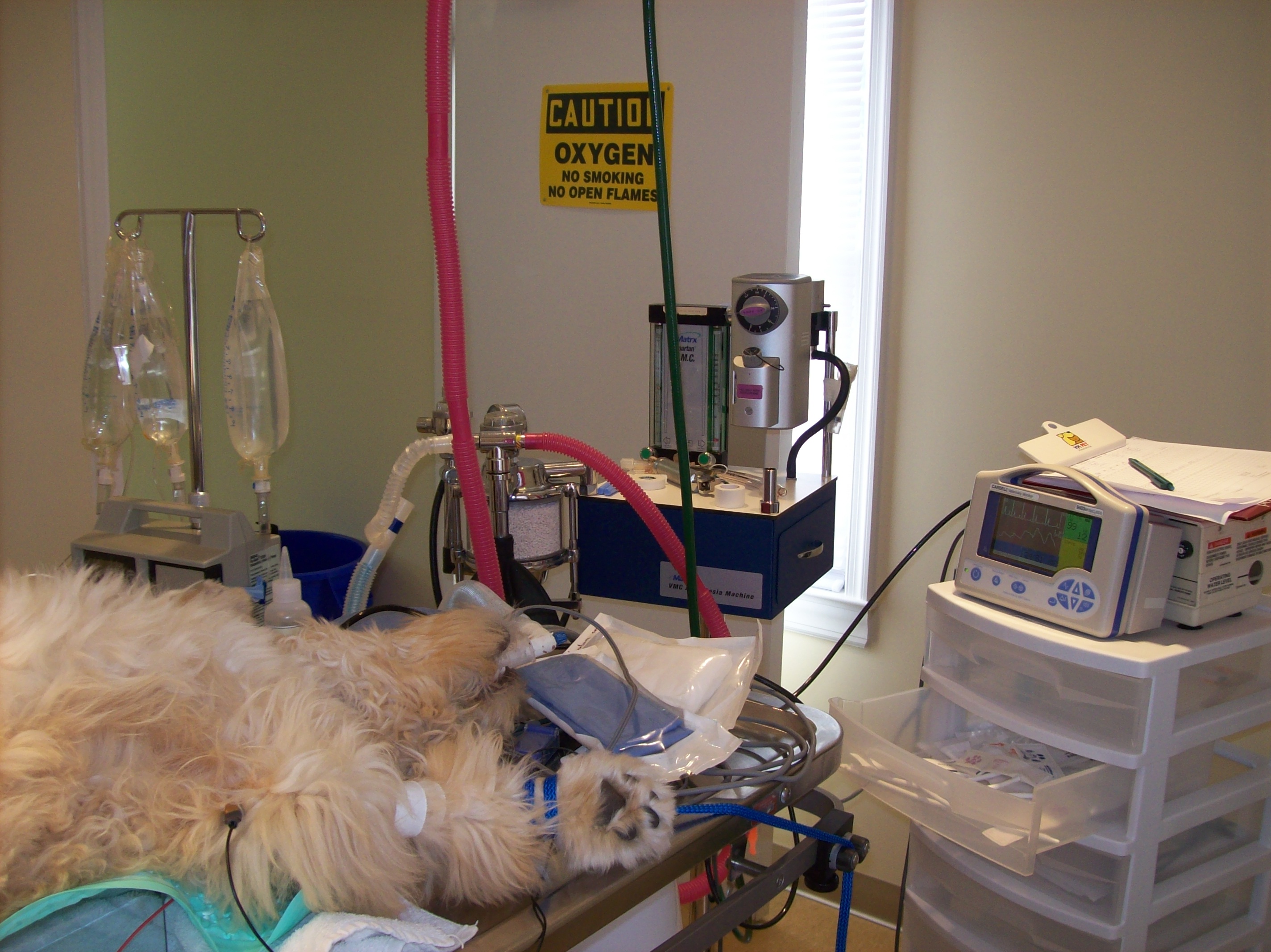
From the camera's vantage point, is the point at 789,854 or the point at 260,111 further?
the point at 260,111

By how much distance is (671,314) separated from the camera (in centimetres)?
105

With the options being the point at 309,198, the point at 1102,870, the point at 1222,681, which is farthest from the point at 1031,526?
the point at 309,198

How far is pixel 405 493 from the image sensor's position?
7.50 feet

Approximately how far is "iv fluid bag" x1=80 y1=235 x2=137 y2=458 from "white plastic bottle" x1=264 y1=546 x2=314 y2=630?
0.85 metres

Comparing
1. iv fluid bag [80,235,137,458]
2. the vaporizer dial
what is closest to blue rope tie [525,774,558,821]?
the vaporizer dial

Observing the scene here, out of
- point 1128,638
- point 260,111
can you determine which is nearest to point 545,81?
point 260,111

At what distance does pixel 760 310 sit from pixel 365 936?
0.88 m

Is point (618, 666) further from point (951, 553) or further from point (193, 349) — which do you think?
point (951, 553)

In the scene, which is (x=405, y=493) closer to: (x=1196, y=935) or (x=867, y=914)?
(x=867, y=914)

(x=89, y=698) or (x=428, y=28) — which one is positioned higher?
(x=428, y=28)

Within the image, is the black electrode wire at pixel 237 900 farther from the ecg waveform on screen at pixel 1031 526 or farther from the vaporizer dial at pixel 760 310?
the ecg waveform on screen at pixel 1031 526

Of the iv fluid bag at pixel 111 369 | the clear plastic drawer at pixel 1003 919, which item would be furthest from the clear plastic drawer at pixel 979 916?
the iv fluid bag at pixel 111 369

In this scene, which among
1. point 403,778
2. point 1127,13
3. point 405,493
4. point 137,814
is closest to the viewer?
point 137,814

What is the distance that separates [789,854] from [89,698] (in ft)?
2.00
